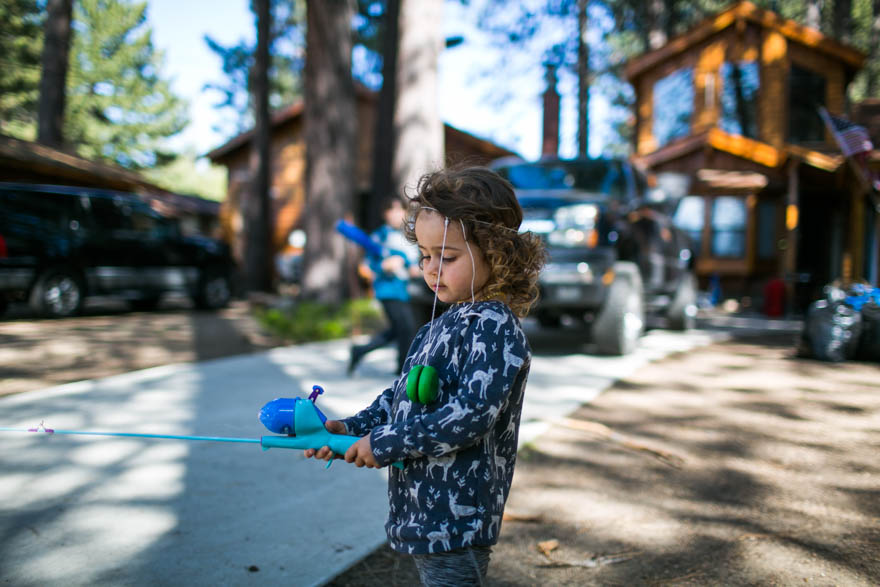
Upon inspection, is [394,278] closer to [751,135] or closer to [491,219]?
[491,219]

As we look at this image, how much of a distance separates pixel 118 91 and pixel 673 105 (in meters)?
34.6

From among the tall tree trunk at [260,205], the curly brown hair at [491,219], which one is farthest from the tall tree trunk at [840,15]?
the curly brown hair at [491,219]

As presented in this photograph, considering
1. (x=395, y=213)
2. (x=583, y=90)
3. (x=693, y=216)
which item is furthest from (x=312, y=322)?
(x=583, y=90)

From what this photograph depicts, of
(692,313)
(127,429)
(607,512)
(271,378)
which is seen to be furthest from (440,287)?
(692,313)

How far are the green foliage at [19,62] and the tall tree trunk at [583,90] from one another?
15661mm

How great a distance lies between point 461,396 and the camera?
1.61 meters

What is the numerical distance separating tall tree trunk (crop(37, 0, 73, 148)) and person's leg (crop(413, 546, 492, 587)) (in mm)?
16583

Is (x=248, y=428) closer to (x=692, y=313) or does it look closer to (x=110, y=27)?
(x=692, y=313)

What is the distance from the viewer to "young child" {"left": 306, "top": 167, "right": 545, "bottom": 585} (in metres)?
1.60

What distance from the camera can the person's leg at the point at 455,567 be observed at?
1.67m

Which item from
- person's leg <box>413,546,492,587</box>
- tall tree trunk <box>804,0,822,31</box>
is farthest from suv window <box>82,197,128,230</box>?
→ tall tree trunk <box>804,0,822,31</box>

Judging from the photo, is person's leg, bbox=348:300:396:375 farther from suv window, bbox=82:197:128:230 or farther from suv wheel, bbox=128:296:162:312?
suv wheel, bbox=128:296:162:312

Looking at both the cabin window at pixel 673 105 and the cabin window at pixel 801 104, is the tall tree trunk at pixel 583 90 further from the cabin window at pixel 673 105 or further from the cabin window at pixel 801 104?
the cabin window at pixel 801 104

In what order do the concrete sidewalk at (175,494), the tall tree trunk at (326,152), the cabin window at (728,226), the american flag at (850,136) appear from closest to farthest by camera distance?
1. the concrete sidewalk at (175,494)
2. the american flag at (850,136)
3. the tall tree trunk at (326,152)
4. the cabin window at (728,226)
